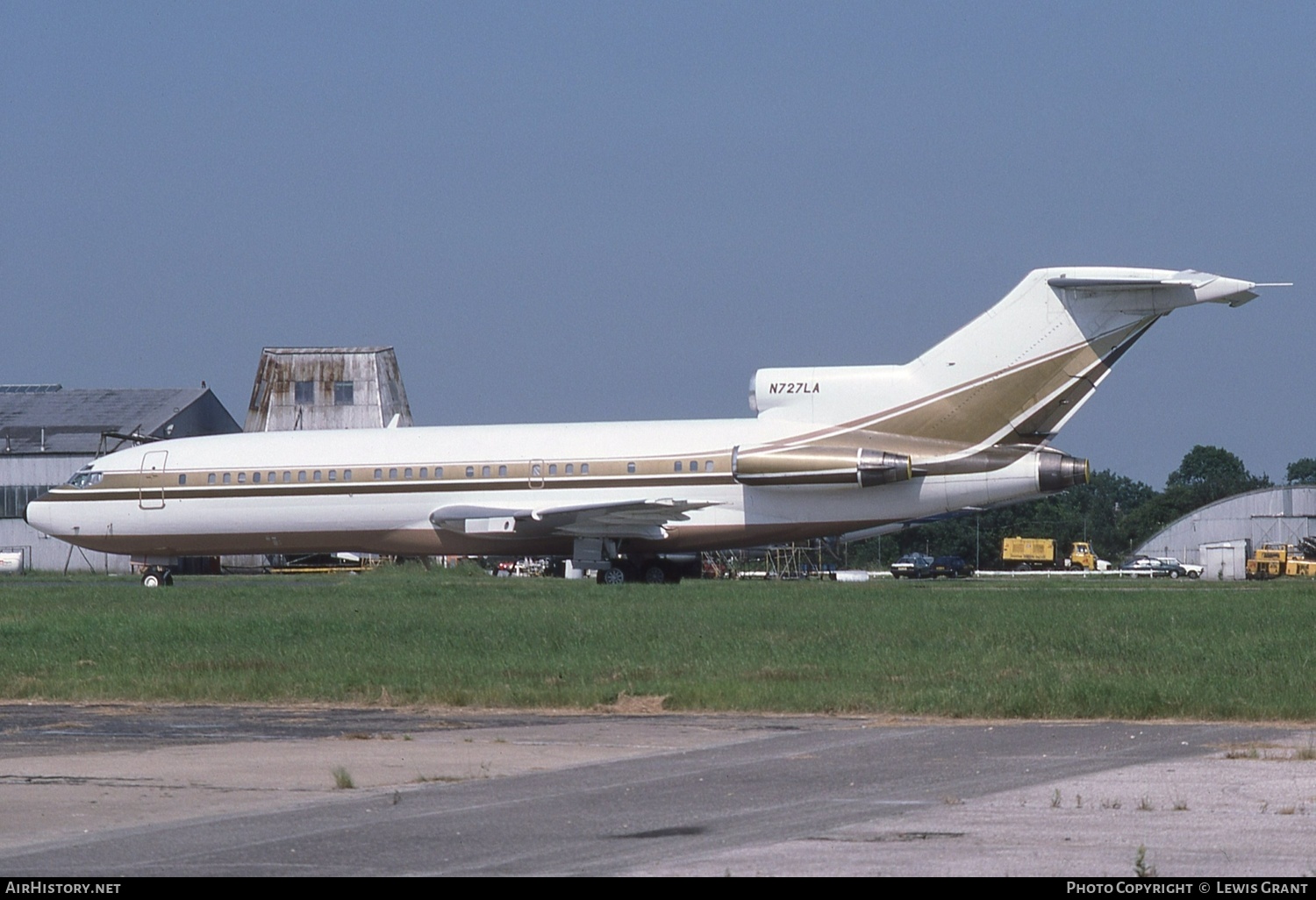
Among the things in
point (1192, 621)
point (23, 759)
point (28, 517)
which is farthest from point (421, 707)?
point (28, 517)

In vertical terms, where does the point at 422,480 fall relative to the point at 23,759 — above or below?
above

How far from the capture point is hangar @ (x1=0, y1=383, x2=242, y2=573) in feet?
207

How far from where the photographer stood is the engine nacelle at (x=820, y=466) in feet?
119

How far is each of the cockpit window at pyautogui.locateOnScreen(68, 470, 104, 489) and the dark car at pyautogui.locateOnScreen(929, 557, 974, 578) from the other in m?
41.2

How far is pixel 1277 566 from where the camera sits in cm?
6444

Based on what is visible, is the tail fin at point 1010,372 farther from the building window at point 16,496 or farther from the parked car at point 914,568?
the building window at point 16,496

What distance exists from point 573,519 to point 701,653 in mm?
17829

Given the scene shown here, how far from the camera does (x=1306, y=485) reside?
84.4 m

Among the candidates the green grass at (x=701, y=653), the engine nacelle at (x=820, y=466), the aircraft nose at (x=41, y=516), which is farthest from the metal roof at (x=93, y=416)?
the green grass at (x=701, y=653)

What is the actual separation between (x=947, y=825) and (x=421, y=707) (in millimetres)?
8965

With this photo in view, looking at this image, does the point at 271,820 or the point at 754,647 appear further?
the point at 754,647

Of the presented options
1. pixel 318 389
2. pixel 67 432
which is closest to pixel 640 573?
pixel 318 389

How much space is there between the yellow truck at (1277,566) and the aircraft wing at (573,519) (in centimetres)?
3226
